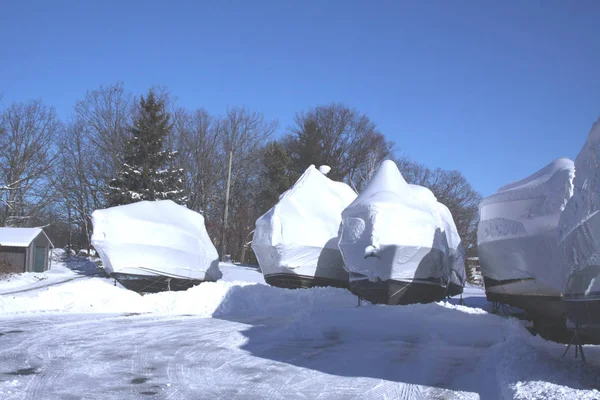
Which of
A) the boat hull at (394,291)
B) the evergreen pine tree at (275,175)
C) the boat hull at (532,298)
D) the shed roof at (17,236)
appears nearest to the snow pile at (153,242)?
the boat hull at (394,291)

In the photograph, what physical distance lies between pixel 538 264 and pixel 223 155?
42625 millimetres

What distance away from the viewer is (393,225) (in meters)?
13.6

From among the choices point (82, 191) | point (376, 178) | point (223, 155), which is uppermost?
point (223, 155)

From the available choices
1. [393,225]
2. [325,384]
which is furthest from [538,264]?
[325,384]

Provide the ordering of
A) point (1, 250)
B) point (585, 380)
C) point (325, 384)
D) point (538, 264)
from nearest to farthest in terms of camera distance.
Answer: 1. point (585, 380)
2. point (325, 384)
3. point (538, 264)
4. point (1, 250)

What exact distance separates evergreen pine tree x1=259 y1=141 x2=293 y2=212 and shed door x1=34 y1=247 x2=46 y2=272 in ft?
58.6

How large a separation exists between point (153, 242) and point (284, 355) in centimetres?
1123

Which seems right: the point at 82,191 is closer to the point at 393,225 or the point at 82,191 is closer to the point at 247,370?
the point at 393,225

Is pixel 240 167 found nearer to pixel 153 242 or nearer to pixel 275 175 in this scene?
pixel 275 175

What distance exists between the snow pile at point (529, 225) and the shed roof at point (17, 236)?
100ft

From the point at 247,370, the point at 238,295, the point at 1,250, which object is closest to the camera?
the point at 247,370

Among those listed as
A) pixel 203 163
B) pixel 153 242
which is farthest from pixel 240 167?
pixel 153 242

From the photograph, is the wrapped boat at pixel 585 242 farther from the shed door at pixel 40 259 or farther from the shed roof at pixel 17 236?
the shed door at pixel 40 259

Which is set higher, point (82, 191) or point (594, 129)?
point (82, 191)
